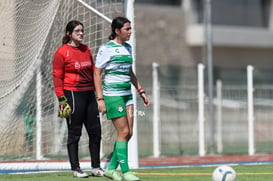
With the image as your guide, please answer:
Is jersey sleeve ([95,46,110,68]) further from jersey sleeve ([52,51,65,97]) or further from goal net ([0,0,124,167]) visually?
goal net ([0,0,124,167])

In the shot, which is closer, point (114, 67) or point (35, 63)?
point (114, 67)

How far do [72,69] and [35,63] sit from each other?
9.35 feet

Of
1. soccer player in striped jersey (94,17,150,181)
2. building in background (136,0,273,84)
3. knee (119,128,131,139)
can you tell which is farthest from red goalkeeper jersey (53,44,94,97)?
building in background (136,0,273,84)

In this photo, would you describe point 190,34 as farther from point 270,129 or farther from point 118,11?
point 118,11

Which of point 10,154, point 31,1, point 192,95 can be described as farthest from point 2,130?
point 192,95

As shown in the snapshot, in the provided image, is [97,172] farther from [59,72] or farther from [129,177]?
[59,72]

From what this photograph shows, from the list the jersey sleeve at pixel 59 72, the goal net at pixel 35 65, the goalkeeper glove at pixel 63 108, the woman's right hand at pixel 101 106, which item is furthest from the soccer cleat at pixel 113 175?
the goal net at pixel 35 65

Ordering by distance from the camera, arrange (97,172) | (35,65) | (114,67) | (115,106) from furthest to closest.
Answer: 1. (35,65)
2. (97,172)
3. (114,67)
4. (115,106)

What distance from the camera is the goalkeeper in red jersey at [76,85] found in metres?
10.8

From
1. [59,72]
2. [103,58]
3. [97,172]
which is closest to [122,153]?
[97,172]

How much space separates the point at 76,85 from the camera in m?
10.9

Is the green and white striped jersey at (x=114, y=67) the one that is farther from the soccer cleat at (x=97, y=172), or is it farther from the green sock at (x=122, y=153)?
the soccer cleat at (x=97, y=172)

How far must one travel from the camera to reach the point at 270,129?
22125 mm

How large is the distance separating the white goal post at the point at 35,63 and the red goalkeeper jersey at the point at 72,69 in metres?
1.44
